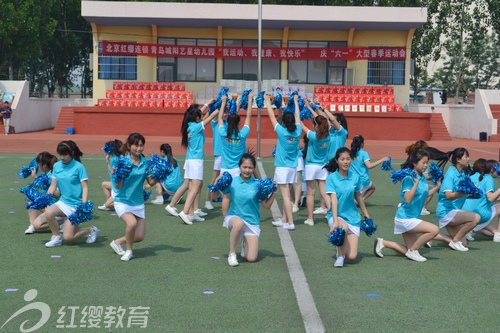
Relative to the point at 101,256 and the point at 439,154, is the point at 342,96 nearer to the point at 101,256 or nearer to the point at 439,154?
the point at 439,154

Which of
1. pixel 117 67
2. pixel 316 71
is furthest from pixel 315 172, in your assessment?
pixel 117 67

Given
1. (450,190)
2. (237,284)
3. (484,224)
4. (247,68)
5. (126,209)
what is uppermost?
(247,68)

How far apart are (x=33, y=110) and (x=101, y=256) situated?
28289 mm

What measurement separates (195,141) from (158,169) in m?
2.56

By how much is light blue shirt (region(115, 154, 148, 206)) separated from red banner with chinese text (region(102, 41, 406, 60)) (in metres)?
27.7

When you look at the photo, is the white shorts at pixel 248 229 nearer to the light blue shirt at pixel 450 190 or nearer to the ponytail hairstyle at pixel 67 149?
the ponytail hairstyle at pixel 67 149

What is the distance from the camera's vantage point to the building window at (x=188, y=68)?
3512 centimetres

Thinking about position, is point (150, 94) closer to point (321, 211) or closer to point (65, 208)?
point (321, 211)

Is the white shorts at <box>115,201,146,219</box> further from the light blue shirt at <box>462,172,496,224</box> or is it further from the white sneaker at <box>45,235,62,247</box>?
the light blue shirt at <box>462,172,496,224</box>

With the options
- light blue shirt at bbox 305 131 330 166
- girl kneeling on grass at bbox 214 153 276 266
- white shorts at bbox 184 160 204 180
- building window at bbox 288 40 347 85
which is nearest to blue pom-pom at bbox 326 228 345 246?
girl kneeling on grass at bbox 214 153 276 266

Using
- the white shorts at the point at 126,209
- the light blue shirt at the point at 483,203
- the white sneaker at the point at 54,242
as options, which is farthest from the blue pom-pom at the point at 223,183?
the light blue shirt at the point at 483,203

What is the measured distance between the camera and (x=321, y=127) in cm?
946

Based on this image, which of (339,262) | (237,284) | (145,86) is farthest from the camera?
(145,86)

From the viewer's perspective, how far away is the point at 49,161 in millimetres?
8516
